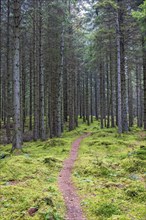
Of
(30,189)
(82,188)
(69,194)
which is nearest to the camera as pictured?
(69,194)

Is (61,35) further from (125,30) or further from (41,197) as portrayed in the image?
(41,197)

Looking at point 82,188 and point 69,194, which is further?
point 82,188

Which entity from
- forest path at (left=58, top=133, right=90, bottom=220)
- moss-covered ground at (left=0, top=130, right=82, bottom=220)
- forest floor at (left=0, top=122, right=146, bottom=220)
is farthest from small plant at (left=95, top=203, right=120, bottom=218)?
moss-covered ground at (left=0, top=130, right=82, bottom=220)

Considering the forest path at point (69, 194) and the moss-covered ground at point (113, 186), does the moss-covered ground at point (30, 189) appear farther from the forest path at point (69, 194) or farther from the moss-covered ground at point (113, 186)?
the moss-covered ground at point (113, 186)

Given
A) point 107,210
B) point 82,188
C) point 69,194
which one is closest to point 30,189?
point 69,194

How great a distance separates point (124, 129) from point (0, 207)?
49.8ft

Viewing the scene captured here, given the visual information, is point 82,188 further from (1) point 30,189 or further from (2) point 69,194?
(1) point 30,189

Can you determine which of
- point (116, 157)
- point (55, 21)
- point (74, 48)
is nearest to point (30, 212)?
point (116, 157)

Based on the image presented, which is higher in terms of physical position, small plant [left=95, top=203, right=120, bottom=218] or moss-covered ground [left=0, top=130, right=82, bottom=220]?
moss-covered ground [left=0, top=130, right=82, bottom=220]

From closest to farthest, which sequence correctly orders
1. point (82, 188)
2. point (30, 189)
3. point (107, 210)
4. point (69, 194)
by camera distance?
point (107, 210)
point (69, 194)
point (30, 189)
point (82, 188)

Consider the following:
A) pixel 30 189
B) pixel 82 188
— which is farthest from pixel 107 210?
pixel 30 189

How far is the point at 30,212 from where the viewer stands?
591cm

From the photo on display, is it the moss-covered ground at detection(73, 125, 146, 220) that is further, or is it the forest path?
the moss-covered ground at detection(73, 125, 146, 220)

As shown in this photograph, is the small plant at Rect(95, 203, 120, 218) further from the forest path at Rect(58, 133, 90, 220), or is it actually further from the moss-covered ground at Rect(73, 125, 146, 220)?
the forest path at Rect(58, 133, 90, 220)
